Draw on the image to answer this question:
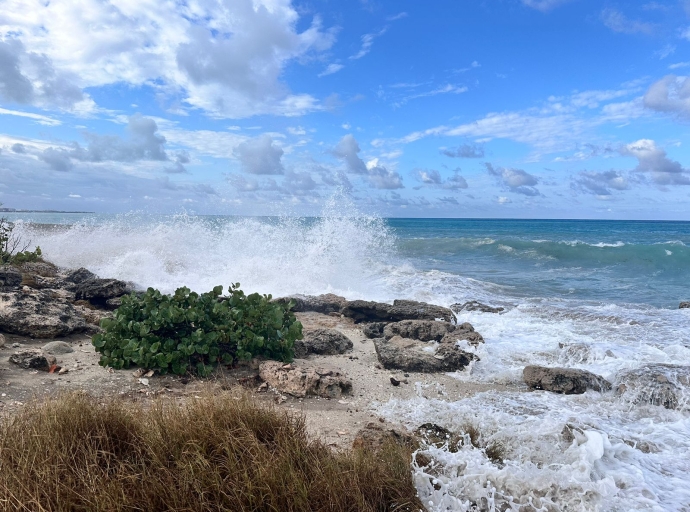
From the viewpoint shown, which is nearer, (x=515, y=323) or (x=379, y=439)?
(x=379, y=439)

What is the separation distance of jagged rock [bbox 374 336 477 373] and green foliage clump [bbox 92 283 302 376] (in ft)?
4.67

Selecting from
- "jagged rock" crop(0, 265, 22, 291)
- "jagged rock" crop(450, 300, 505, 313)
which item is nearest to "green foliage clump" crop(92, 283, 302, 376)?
"jagged rock" crop(0, 265, 22, 291)

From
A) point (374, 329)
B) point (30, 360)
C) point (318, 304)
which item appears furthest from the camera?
point (318, 304)

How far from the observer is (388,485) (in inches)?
114

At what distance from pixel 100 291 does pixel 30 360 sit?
4.60 meters

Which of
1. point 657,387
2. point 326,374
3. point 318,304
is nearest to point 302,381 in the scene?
point 326,374

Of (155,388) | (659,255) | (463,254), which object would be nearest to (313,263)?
(155,388)

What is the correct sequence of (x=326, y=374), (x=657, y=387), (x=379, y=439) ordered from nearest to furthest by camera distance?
(x=379, y=439), (x=326, y=374), (x=657, y=387)

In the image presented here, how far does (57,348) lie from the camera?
5621 millimetres

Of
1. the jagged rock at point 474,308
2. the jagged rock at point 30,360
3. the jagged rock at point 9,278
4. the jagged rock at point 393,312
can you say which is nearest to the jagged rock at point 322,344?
the jagged rock at point 393,312

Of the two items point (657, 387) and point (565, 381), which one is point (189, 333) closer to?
point (565, 381)

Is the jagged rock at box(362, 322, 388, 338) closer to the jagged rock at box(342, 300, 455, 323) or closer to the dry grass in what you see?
the jagged rock at box(342, 300, 455, 323)

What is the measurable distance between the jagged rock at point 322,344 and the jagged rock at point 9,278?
5.04 metres

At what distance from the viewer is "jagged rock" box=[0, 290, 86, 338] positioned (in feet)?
20.0
